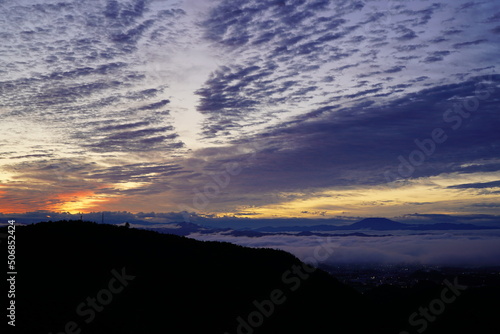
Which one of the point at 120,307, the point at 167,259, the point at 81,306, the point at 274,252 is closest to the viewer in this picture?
the point at 81,306

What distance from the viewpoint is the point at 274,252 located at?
85500 mm

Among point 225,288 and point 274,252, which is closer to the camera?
point 225,288

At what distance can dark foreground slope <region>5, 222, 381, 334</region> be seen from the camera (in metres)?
45.3

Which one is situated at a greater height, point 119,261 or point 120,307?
point 119,261

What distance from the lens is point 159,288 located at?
54188mm

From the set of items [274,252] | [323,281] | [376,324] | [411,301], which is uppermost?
[274,252]

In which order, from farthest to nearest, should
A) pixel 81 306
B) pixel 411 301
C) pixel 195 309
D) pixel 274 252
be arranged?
pixel 411 301
pixel 274 252
pixel 195 309
pixel 81 306

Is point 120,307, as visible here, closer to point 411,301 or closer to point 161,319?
point 161,319

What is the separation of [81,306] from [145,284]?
10.3m

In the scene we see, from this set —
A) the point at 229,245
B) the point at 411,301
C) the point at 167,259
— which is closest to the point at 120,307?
the point at 167,259

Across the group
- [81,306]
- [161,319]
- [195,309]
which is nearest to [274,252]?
[195,309]

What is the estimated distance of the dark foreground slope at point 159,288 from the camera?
1785 inches

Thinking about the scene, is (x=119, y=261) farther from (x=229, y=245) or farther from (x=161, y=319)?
(x=229, y=245)

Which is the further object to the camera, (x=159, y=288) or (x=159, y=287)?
(x=159, y=287)
